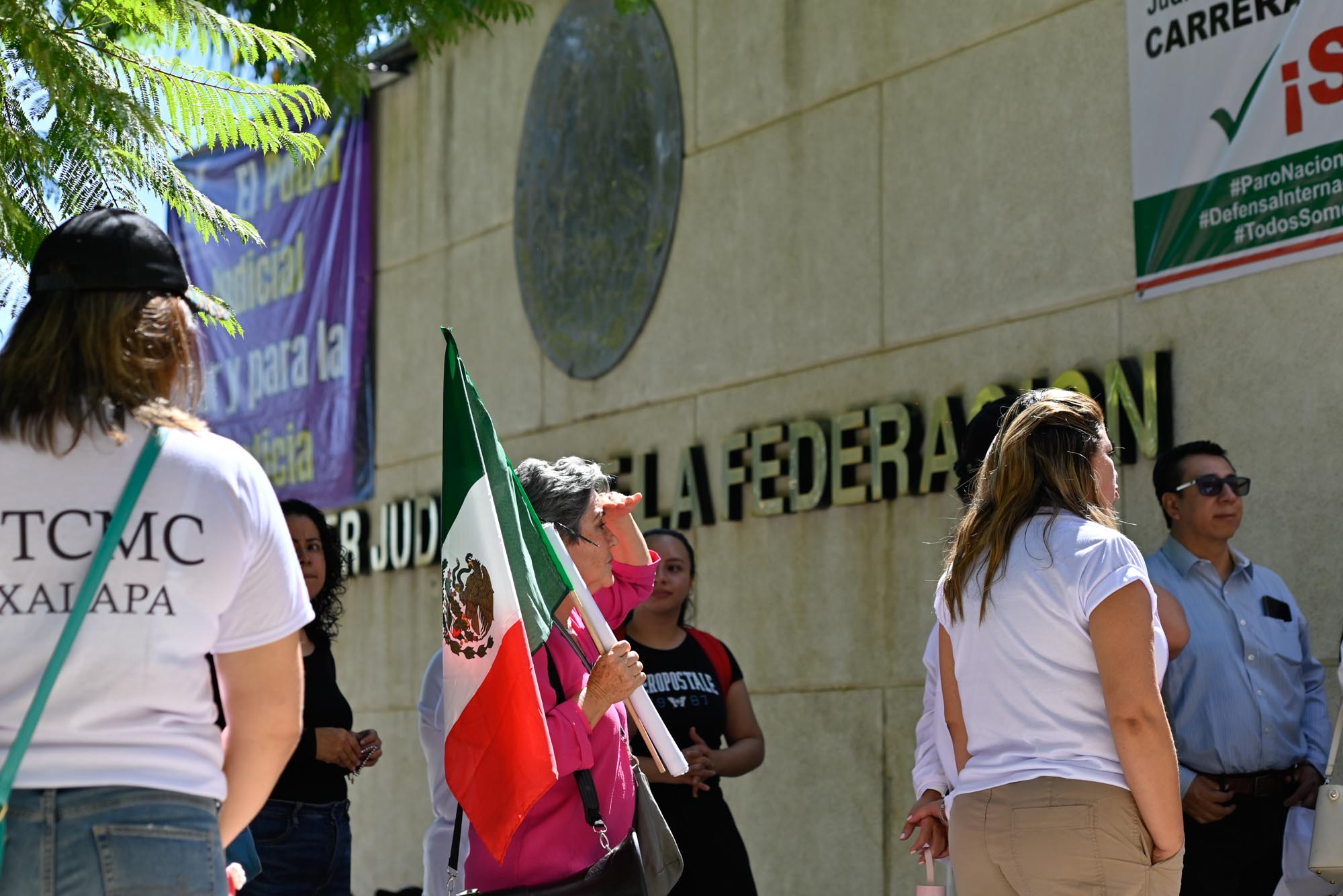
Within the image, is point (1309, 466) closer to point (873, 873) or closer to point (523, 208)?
point (873, 873)

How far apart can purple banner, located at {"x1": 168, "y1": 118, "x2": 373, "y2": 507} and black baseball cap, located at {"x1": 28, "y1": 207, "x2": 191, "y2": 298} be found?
8995 millimetres

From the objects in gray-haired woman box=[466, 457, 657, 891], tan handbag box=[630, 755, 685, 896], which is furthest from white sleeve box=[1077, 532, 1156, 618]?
tan handbag box=[630, 755, 685, 896]

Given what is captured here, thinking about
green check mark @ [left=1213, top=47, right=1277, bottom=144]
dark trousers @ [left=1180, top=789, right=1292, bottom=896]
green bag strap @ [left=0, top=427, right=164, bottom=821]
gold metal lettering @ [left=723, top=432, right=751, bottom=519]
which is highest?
green check mark @ [left=1213, top=47, right=1277, bottom=144]

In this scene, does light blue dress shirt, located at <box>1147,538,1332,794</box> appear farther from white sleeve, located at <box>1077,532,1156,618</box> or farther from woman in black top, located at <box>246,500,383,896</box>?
woman in black top, located at <box>246,500,383,896</box>

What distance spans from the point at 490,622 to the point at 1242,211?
3.53m

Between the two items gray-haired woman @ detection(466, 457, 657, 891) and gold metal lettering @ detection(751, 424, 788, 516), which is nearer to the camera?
gray-haired woman @ detection(466, 457, 657, 891)

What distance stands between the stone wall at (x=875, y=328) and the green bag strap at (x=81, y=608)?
4.55 metres

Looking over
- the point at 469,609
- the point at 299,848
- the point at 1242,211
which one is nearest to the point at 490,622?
the point at 469,609

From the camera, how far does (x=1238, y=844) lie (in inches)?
209

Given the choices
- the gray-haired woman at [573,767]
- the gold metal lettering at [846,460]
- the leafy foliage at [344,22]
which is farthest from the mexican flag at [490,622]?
the gold metal lettering at [846,460]

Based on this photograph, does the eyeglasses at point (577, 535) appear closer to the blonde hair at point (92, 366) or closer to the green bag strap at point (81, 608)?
the blonde hair at point (92, 366)

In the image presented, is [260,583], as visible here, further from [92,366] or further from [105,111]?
[105,111]

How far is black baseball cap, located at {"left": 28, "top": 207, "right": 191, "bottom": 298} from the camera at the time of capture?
2.68 metres

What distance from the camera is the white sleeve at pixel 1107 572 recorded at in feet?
11.5
